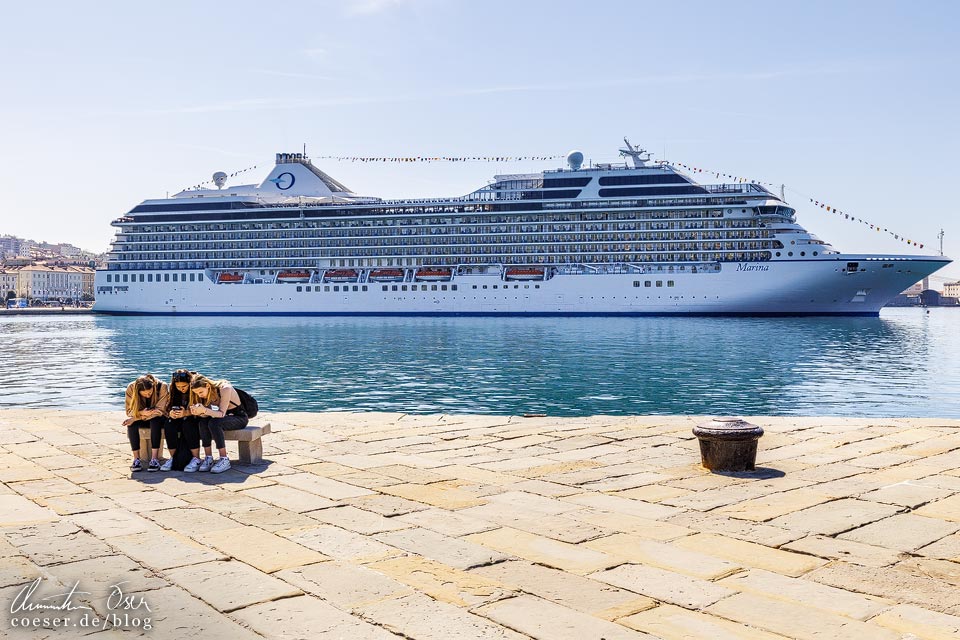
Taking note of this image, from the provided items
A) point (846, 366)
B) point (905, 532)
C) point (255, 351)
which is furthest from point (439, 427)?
point (255, 351)

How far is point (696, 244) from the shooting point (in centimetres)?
6731

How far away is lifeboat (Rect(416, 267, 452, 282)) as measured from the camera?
72.1 m

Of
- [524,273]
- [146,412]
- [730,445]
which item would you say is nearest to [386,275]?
[524,273]

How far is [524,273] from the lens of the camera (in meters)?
71.0

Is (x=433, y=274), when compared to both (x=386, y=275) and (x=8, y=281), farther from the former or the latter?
(x=8, y=281)

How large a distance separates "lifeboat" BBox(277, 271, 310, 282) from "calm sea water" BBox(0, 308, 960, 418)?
2994cm

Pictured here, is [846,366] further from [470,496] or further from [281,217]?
[281,217]

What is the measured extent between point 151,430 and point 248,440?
859mm

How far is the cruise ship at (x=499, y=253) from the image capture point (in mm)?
64312

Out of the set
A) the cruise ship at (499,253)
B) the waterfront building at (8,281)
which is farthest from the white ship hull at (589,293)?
the waterfront building at (8,281)

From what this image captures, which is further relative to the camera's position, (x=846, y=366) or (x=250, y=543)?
(x=846, y=366)

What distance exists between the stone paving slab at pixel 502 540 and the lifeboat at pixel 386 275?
65054 millimetres

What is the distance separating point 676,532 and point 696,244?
6404cm

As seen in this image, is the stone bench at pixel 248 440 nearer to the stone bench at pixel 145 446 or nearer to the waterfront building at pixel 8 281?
the stone bench at pixel 145 446
